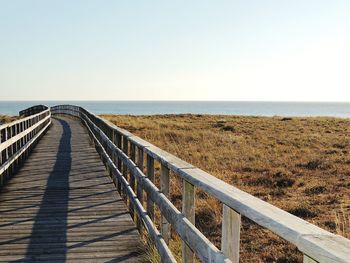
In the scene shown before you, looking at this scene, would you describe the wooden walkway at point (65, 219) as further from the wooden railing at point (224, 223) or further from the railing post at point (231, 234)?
the railing post at point (231, 234)

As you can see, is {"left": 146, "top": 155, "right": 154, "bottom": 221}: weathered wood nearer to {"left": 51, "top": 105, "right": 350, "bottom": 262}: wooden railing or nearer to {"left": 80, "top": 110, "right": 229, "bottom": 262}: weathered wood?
{"left": 51, "top": 105, "right": 350, "bottom": 262}: wooden railing

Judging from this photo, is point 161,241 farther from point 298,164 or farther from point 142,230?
point 298,164

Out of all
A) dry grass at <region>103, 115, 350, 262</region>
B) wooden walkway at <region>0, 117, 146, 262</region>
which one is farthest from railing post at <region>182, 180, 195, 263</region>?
dry grass at <region>103, 115, 350, 262</region>

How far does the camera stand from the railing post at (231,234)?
2.70m

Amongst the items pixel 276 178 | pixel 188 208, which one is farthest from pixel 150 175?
pixel 276 178

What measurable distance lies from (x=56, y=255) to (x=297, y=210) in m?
5.93

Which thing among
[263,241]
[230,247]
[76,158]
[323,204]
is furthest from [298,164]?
[230,247]

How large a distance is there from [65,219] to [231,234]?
4.55m

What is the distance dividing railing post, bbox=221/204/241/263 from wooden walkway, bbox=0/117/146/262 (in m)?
2.52

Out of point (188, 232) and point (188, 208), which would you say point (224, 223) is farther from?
point (188, 208)

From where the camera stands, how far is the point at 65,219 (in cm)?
676

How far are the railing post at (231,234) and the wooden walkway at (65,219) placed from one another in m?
2.52

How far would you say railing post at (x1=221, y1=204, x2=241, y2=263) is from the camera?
2695 mm

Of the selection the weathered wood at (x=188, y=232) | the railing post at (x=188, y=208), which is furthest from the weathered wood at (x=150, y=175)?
the railing post at (x=188, y=208)
